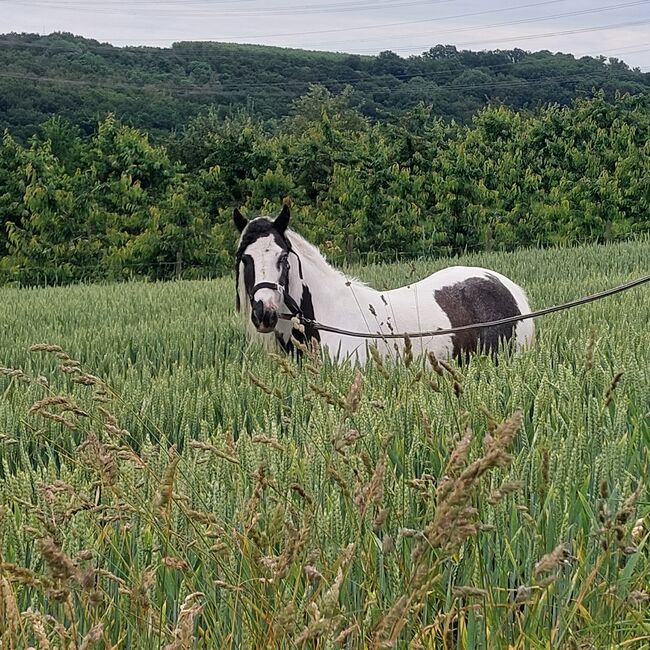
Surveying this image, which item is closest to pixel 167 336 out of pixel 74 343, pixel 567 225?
pixel 74 343

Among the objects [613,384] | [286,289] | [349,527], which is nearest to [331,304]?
[286,289]

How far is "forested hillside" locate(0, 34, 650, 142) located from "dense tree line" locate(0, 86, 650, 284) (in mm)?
18704

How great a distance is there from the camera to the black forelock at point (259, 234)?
5.58m

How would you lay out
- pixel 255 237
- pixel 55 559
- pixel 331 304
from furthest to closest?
pixel 331 304 → pixel 255 237 → pixel 55 559

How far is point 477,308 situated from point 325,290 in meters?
1.32

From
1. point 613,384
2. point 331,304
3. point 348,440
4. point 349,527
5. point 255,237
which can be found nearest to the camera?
A: point 348,440

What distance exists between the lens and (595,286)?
9.48 m

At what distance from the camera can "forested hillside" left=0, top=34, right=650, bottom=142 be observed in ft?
166

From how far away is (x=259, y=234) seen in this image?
5.59m

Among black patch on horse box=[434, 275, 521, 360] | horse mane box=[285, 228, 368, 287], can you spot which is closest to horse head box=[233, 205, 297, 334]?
horse mane box=[285, 228, 368, 287]

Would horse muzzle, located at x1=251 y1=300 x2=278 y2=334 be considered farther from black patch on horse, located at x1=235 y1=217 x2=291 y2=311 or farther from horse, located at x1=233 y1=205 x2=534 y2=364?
black patch on horse, located at x1=235 y1=217 x2=291 y2=311

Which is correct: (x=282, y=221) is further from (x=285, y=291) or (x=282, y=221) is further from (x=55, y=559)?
(x=55, y=559)

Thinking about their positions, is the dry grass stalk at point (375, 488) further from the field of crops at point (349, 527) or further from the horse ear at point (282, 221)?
the horse ear at point (282, 221)

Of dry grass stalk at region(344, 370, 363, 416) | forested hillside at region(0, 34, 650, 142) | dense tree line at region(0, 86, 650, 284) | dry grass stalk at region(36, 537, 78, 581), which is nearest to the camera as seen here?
dry grass stalk at region(36, 537, 78, 581)
